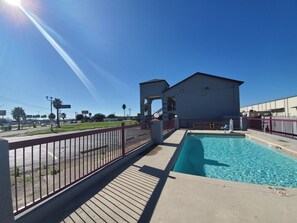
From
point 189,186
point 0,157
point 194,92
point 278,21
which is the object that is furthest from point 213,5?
point 194,92

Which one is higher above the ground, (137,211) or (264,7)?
(264,7)

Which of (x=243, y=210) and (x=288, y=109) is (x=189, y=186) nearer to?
(x=243, y=210)

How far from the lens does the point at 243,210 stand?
2.64m

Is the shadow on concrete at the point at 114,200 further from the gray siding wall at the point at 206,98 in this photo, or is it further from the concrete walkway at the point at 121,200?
the gray siding wall at the point at 206,98

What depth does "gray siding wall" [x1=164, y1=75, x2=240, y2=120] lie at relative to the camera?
20.8 m

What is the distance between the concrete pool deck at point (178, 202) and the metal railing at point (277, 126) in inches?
349

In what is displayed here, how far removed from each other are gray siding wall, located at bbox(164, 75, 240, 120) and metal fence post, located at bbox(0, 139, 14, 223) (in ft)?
73.7

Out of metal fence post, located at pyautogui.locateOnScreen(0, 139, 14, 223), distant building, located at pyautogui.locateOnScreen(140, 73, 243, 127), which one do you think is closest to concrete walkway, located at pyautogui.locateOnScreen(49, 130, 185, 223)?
metal fence post, located at pyautogui.locateOnScreen(0, 139, 14, 223)

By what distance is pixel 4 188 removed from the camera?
1.78 metres

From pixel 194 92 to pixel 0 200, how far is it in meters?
23.2

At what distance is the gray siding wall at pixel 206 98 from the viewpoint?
68.4 ft

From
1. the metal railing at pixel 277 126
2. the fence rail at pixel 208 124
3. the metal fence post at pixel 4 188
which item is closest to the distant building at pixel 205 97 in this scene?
the fence rail at pixel 208 124

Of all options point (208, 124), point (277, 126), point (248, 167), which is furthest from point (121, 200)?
point (208, 124)

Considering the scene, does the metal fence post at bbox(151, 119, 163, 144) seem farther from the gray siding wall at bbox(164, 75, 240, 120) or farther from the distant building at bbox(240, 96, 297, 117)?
the distant building at bbox(240, 96, 297, 117)
